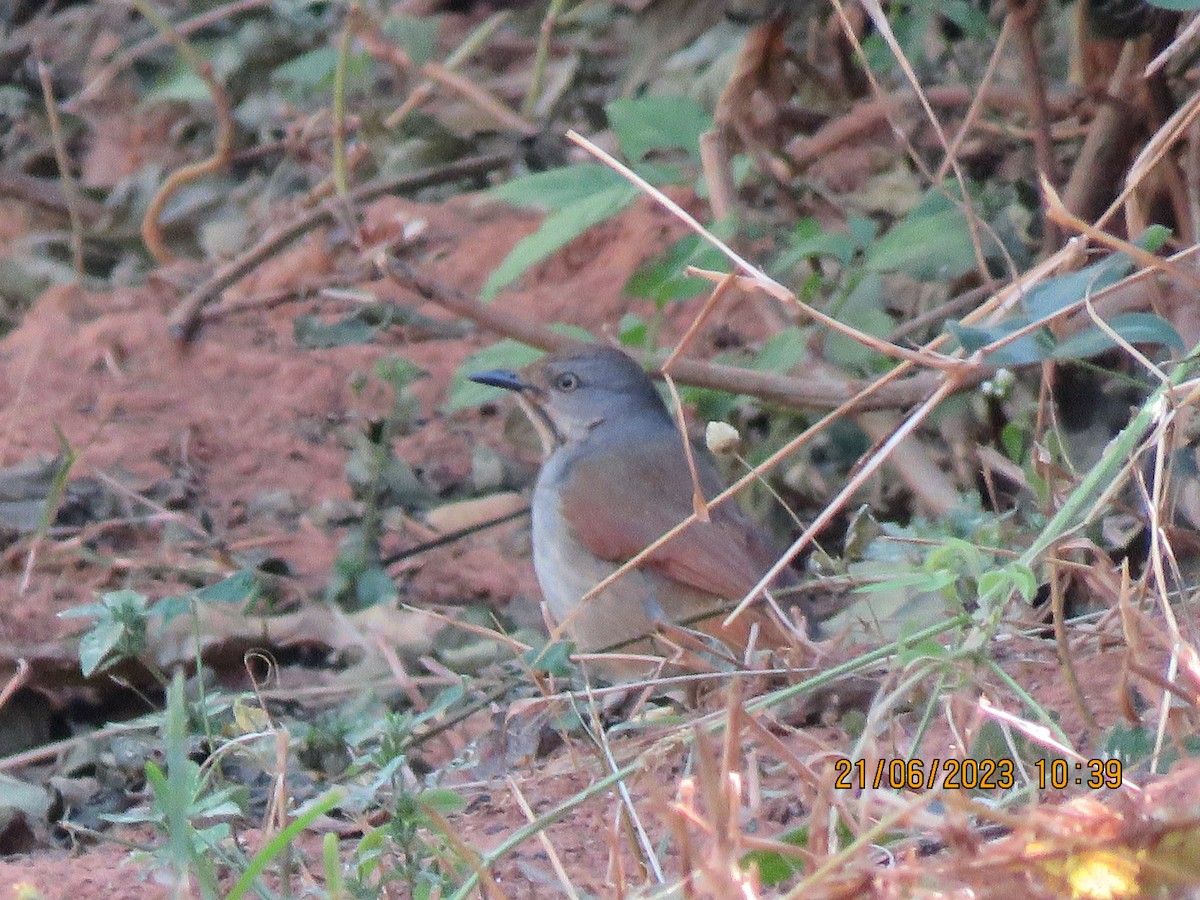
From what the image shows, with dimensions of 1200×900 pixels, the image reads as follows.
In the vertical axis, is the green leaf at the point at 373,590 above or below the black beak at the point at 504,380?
below

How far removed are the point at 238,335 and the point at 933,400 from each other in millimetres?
4578

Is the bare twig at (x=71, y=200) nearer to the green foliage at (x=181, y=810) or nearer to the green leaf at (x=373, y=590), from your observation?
the green leaf at (x=373, y=590)

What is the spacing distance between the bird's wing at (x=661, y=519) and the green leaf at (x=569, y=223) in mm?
894

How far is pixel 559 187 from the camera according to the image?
4246mm

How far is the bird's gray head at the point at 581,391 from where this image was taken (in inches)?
212

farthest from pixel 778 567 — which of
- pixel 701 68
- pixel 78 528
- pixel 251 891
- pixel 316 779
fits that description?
pixel 701 68

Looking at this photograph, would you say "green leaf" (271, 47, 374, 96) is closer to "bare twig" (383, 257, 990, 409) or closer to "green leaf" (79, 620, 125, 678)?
"bare twig" (383, 257, 990, 409)

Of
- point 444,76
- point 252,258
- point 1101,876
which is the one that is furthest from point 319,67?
point 1101,876

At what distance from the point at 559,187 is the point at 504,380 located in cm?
117

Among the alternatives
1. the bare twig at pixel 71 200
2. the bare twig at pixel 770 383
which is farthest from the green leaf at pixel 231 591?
the bare twig at pixel 71 200

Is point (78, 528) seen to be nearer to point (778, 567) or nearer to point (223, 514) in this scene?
point (223, 514)

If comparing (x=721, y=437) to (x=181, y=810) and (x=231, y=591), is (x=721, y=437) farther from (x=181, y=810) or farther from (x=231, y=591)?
(x=181, y=810)

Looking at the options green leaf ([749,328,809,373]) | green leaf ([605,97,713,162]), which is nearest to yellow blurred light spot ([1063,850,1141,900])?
green leaf ([749,328,809,373])

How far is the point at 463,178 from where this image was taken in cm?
740
